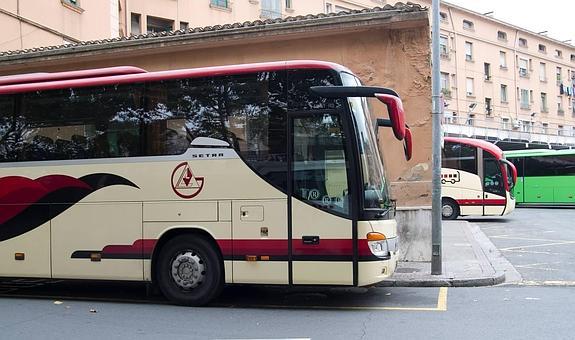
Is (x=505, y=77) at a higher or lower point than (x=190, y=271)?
higher

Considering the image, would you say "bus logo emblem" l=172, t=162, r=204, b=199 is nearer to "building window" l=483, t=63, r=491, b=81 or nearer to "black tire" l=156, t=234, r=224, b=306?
"black tire" l=156, t=234, r=224, b=306

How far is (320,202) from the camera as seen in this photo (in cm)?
769

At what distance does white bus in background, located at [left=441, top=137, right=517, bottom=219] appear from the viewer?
2131cm

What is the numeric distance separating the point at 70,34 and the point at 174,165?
48.5 feet

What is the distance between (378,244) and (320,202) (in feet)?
3.14

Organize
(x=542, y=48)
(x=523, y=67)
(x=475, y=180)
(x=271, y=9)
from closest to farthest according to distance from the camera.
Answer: (x=475, y=180), (x=271, y=9), (x=523, y=67), (x=542, y=48)

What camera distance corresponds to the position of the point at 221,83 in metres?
8.27

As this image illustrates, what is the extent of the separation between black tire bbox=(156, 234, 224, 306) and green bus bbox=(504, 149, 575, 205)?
Result: 81.0 ft

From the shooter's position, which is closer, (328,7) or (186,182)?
(186,182)

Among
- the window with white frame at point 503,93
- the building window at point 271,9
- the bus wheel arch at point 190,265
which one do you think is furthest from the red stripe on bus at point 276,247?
the window with white frame at point 503,93

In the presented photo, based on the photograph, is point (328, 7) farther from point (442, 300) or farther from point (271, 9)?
point (442, 300)

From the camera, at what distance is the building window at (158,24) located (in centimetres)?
3420

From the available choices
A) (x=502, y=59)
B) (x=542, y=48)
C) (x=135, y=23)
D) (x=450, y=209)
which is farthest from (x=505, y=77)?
(x=450, y=209)

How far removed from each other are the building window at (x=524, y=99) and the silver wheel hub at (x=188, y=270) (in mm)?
54197
